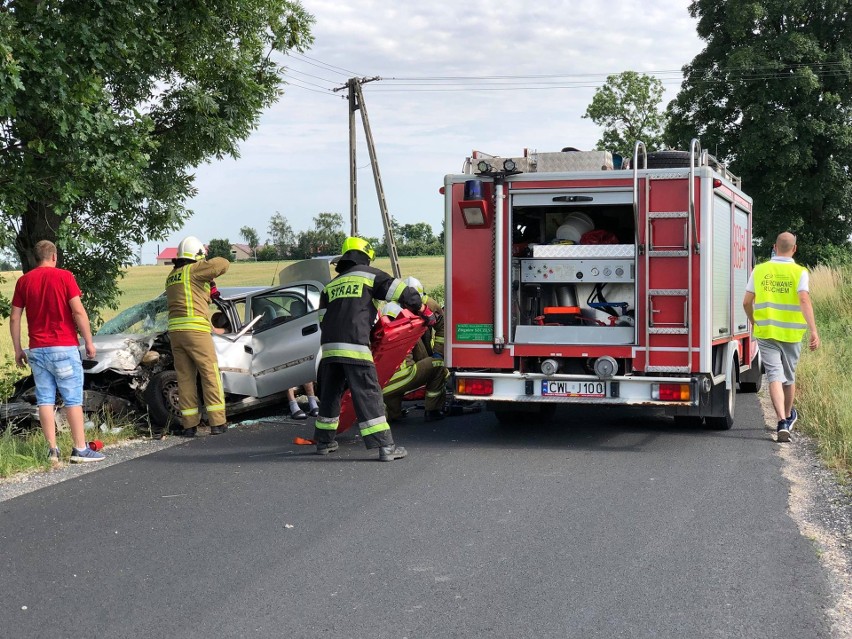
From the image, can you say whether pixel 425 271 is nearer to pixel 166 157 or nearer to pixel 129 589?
pixel 166 157

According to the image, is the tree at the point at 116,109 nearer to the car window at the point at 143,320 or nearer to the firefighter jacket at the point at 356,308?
the car window at the point at 143,320

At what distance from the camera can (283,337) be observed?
1037 cm

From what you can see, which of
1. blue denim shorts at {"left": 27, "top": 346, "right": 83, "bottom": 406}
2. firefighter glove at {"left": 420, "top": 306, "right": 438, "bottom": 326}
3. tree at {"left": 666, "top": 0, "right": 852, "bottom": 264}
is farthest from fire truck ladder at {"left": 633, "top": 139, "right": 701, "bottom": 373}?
tree at {"left": 666, "top": 0, "right": 852, "bottom": 264}

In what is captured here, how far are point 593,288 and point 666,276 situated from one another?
97 cm

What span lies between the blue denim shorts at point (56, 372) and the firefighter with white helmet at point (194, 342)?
1.42m

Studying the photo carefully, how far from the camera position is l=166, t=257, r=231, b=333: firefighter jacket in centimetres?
941

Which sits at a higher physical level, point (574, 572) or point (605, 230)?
point (605, 230)

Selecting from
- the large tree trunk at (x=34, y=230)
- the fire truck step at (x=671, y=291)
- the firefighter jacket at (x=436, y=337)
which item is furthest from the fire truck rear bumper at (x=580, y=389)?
the large tree trunk at (x=34, y=230)

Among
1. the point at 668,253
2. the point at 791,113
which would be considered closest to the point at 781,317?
the point at 668,253

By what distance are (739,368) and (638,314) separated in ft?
7.71

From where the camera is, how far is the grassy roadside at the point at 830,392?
25.0ft

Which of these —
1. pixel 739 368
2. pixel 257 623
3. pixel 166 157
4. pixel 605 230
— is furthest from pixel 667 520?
pixel 166 157

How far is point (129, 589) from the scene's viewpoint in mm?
4574

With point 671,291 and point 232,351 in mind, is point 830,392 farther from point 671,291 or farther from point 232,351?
point 232,351
